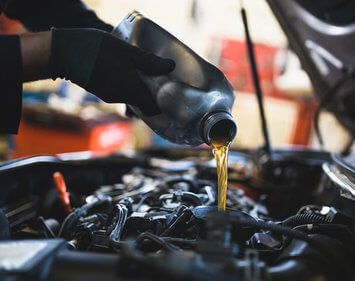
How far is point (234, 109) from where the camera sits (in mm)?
5613

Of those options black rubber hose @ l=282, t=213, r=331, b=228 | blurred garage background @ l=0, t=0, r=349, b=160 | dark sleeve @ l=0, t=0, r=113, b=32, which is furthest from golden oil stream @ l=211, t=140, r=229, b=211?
blurred garage background @ l=0, t=0, r=349, b=160

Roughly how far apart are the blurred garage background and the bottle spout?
2.52 meters

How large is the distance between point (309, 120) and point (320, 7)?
3452 millimetres

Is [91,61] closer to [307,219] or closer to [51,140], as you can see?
[307,219]

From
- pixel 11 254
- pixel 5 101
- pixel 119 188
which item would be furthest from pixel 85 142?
pixel 11 254

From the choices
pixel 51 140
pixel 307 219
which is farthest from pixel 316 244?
pixel 51 140

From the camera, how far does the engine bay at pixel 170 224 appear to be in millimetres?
640

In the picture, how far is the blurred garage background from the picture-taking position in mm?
3393

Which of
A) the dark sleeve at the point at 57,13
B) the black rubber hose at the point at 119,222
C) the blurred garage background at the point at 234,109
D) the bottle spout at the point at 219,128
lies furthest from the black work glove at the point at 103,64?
the blurred garage background at the point at 234,109

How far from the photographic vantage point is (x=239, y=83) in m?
5.50

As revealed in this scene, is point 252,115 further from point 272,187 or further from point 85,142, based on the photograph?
point 272,187

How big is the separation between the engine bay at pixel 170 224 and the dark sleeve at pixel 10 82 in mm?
248

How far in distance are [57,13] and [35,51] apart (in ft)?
1.49

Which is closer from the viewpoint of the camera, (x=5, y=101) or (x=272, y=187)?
(x=5, y=101)
